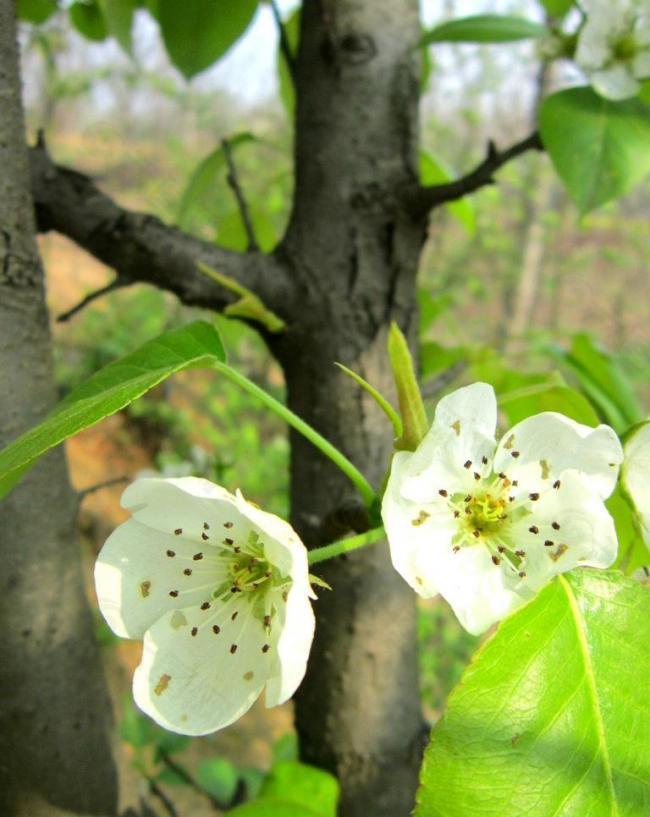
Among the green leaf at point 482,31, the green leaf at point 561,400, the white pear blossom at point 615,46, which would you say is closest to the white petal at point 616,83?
the white pear blossom at point 615,46

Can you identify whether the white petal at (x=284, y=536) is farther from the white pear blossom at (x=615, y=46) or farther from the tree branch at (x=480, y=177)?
the white pear blossom at (x=615, y=46)

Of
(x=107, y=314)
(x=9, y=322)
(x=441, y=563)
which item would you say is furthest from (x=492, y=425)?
(x=107, y=314)

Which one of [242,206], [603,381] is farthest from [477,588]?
[603,381]

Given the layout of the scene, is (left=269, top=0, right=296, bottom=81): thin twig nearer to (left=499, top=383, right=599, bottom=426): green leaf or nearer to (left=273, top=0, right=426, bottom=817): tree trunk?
(left=273, top=0, right=426, bottom=817): tree trunk

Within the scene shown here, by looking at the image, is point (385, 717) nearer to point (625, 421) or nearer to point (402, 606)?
point (402, 606)

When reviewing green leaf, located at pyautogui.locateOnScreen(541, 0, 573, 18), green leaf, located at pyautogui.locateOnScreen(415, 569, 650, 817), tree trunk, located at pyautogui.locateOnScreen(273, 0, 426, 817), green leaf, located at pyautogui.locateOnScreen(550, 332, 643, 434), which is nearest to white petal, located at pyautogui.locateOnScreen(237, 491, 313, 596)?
green leaf, located at pyautogui.locateOnScreen(415, 569, 650, 817)

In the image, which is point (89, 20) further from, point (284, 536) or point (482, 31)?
point (284, 536)
